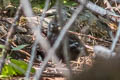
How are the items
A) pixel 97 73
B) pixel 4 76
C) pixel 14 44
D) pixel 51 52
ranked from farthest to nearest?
pixel 14 44 < pixel 4 76 < pixel 51 52 < pixel 97 73

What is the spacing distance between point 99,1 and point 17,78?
51.8 inches

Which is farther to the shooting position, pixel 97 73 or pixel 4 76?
pixel 4 76

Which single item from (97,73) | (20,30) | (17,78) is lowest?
(17,78)

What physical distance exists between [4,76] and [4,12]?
4.35ft

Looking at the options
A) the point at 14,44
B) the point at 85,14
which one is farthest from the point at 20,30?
the point at 85,14

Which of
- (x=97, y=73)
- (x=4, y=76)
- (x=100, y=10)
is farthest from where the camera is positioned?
(x=100, y=10)

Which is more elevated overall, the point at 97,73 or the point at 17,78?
the point at 97,73

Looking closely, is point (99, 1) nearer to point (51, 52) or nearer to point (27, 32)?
point (27, 32)

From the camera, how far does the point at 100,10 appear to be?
255 cm

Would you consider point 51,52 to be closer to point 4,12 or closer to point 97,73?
point 97,73

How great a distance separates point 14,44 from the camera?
2.96m

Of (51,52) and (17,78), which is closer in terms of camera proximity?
(51,52)

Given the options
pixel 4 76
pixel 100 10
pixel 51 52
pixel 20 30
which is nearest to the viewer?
pixel 51 52

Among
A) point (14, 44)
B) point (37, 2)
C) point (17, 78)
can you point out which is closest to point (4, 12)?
point (37, 2)
